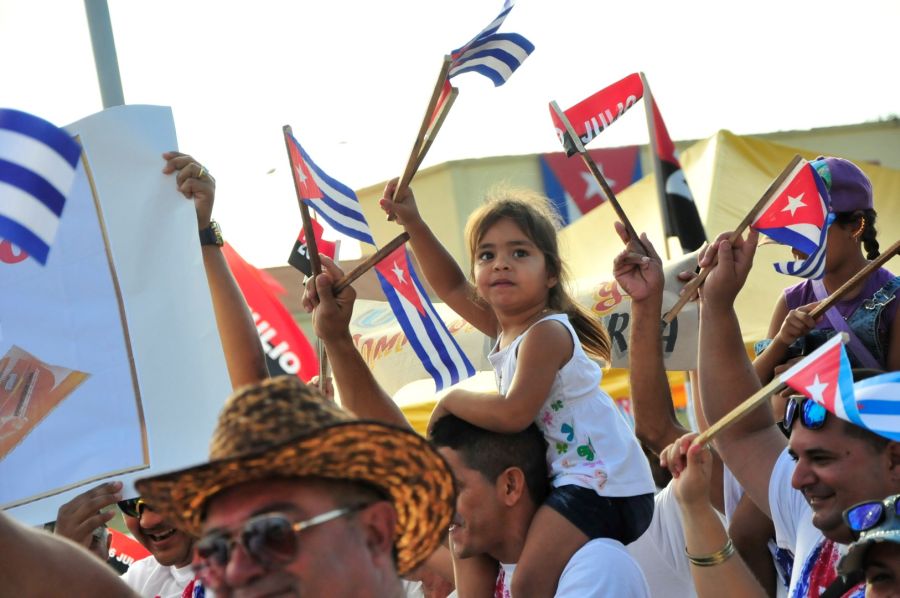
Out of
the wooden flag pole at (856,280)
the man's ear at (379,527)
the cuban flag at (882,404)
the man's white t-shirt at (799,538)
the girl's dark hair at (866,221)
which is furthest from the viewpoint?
the girl's dark hair at (866,221)

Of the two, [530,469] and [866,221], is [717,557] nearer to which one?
[530,469]

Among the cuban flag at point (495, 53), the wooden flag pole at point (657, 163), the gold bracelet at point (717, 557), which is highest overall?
the wooden flag pole at point (657, 163)

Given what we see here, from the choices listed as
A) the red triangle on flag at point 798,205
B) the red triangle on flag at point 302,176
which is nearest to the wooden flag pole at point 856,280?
the red triangle on flag at point 798,205

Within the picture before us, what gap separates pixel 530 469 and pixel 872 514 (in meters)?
1.30

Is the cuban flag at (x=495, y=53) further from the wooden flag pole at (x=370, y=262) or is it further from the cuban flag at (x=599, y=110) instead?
the wooden flag pole at (x=370, y=262)

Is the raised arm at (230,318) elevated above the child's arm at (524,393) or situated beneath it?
elevated above

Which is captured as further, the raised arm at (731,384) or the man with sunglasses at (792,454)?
the raised arm at (731,384)

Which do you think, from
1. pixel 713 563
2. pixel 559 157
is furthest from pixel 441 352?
pixel 559 157

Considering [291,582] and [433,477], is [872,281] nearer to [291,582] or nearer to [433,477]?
[433,477]

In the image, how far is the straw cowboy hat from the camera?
89.1 inches

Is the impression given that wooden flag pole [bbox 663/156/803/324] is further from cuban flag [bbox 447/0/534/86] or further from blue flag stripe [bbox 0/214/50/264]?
blue flag stripe [bbox 0/214/50/264]

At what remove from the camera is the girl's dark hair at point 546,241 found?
459 centimetres

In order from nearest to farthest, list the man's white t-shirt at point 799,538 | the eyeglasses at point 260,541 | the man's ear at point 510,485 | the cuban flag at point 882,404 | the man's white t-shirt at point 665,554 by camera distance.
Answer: the eyeglasses at point 260,541 → the cuban flag at point 882,404 → the man's white t-shirt at point 799,538 → the man's ear at point 510,485 → the man's white t-shirt at point 665,554

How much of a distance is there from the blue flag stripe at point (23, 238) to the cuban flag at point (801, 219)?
2.38m
